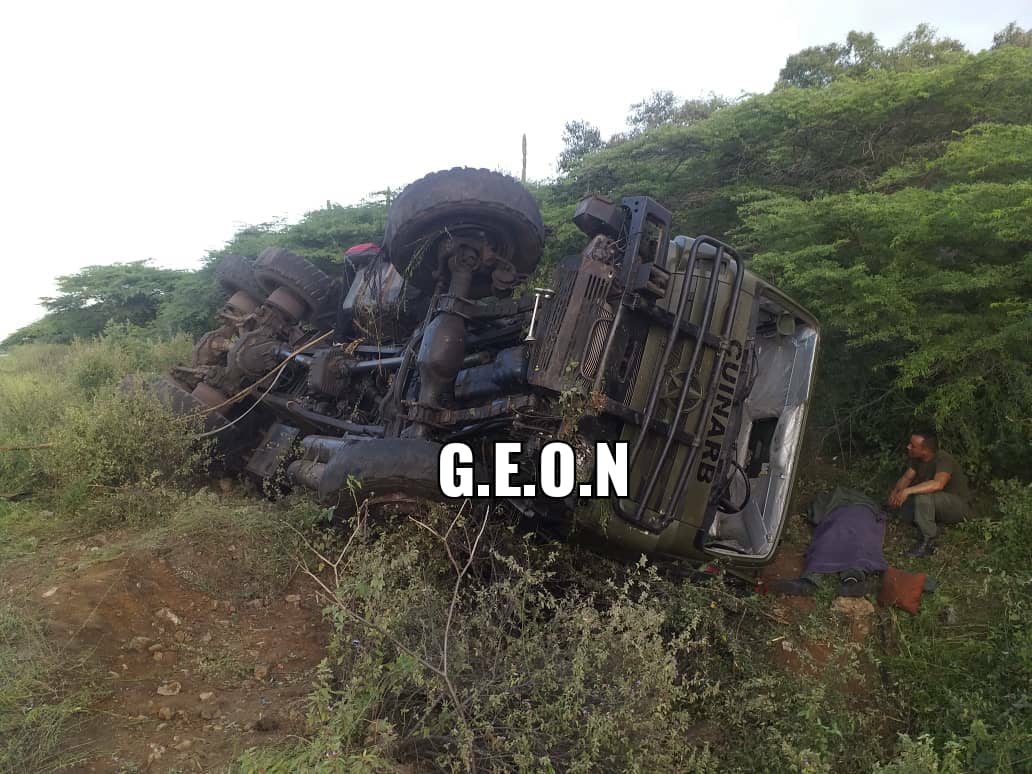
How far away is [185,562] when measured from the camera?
413 centimetres

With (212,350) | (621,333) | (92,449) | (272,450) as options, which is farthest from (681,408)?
(212,350)

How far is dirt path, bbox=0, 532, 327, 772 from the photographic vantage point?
8.67 feet

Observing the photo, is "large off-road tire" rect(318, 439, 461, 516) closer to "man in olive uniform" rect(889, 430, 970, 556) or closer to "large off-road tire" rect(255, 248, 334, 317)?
"man in olive uniform" rect(889, 430, 970, 556)

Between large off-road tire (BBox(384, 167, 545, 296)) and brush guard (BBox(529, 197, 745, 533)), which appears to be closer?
brush guard (BBox(529, 197, 745, 533))

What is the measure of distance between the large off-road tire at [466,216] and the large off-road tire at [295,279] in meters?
2.24

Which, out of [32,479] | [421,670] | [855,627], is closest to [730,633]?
[855,627]

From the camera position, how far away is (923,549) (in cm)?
462

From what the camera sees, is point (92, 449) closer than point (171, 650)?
A: No

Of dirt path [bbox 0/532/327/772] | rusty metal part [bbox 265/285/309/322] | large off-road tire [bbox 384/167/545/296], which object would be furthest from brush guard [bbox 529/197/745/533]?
rusty metal part [bbox 265/285/309/322]

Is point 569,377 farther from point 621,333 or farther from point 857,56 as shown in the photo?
point 857,56

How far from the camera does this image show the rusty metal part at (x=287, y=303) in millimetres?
6824

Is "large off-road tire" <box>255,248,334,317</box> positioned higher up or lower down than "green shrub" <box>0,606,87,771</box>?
higher up

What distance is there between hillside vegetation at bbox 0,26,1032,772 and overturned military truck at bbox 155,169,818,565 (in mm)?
377

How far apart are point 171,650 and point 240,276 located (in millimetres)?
4644
